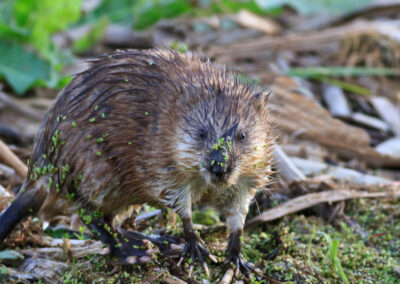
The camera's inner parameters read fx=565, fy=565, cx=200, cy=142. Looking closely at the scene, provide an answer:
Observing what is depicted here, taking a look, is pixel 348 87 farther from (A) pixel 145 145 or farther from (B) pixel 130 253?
(B) pixel 130 253

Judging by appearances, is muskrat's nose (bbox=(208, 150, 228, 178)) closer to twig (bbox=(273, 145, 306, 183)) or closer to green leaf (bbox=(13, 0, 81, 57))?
twig (bbox=(273, 145, 306, 183))

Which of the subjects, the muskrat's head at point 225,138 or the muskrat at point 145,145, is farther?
the muskrat at point 145,145

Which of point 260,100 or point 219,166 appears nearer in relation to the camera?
point 219,166

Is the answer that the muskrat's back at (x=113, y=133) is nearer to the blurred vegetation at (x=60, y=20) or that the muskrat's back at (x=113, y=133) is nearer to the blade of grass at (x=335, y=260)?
the blade of grass at (x=335, y=260)

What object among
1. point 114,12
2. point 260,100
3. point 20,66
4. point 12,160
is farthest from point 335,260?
point 114,12

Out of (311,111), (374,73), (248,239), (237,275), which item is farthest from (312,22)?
(237,275)

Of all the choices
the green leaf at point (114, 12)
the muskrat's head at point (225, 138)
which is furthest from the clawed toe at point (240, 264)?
the green leaf at point (114, 12)

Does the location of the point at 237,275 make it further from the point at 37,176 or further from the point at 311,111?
the point at 311,111
